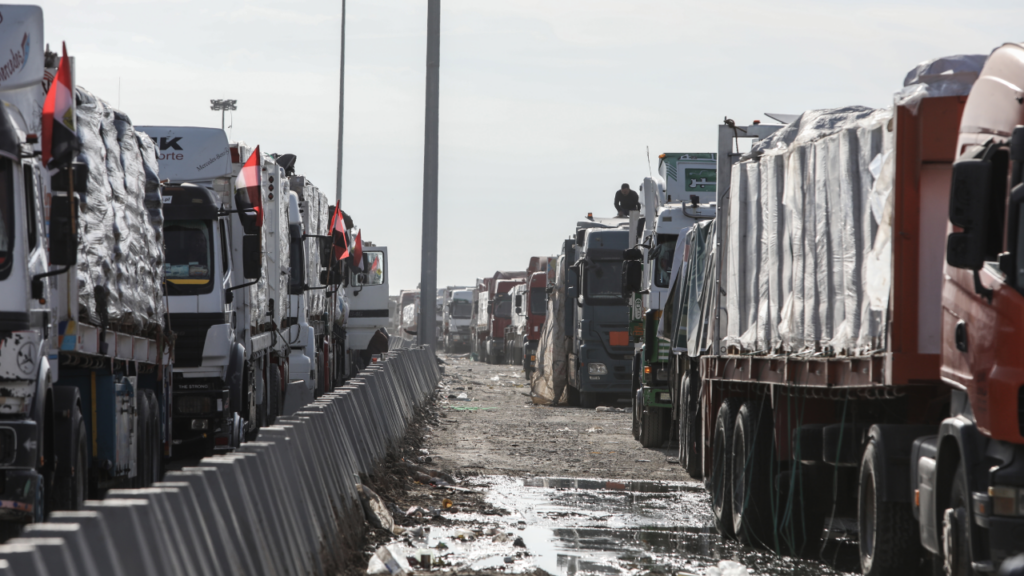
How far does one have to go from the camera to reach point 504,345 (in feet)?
176

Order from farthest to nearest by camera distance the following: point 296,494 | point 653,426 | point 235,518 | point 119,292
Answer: point 653,426, point 119,292, point 296,494, point 235,518

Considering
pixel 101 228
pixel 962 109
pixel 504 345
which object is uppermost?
pixel 962 109

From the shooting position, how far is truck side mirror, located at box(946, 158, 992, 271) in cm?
598

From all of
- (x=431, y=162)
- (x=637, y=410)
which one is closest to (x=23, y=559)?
(x=637, y=410)

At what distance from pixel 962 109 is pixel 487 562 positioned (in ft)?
13.0

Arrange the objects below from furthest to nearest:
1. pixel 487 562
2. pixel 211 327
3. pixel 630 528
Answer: pixel 211 327, pixel 630 528, pixel 487 562

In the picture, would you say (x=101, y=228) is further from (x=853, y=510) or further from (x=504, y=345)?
(x=504, y=345)

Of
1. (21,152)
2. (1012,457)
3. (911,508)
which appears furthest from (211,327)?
(1012,457)

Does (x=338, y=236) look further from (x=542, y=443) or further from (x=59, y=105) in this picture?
(x=59, y=105)

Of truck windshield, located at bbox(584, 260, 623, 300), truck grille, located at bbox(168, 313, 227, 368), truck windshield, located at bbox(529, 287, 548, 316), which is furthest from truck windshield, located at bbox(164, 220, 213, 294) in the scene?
truck windshield, located at bbox(529, 287, 548, 316)

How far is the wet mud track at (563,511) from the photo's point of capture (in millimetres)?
8898

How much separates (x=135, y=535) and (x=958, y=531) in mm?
3812

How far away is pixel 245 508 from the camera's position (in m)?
5.85

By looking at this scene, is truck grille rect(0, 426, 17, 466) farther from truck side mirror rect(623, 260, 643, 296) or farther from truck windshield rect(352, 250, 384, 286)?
truck windshield rect(352, 250, 384, 286)
